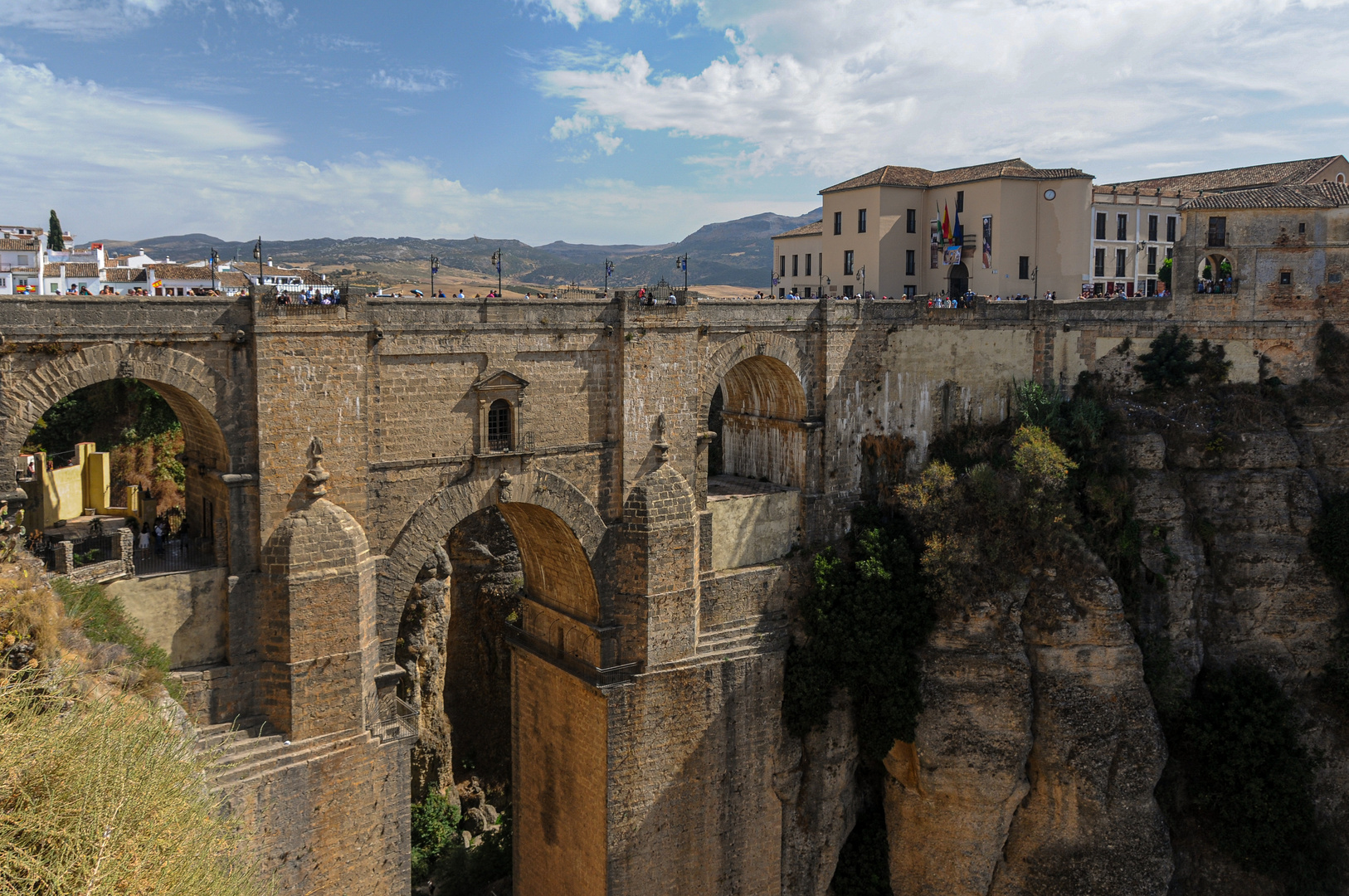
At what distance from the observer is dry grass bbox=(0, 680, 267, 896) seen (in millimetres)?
9867

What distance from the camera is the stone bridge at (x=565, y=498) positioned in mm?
18609

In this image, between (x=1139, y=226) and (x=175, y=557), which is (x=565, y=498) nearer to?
(x=175, y=557)

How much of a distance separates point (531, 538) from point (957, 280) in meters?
22.9

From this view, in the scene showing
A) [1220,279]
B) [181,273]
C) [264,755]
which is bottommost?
[264,755]

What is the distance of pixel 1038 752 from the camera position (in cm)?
2602

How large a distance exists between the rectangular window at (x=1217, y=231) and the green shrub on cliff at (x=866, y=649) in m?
16.1

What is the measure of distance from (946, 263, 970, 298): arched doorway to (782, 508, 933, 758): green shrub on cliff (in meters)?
17.0

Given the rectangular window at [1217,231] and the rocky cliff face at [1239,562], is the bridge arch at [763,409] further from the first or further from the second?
the rectangular window at [1217,231]

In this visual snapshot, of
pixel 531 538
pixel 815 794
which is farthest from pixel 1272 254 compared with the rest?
pixel 531 538

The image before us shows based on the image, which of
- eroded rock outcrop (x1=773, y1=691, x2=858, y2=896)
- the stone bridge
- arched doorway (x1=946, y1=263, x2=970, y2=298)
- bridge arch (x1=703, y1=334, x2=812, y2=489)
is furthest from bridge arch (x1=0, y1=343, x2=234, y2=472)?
arched doorway (x1=946, y1=263, x2=970, y2=298)

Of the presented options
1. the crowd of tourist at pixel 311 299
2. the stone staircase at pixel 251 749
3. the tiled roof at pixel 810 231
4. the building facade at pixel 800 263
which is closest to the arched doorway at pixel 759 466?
the crowd of tourist at pixel 311 299

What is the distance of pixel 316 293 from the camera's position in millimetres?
19875

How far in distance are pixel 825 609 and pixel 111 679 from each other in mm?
16488

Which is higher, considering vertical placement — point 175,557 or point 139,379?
point 139,379
